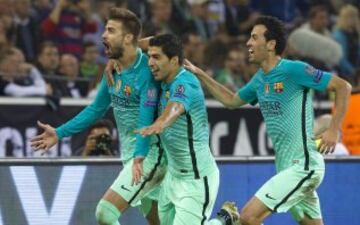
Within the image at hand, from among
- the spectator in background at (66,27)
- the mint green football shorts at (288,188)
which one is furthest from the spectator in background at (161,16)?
the mint green football shorts at (288,188)

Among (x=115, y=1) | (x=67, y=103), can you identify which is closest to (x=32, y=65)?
(x=67, y=103)

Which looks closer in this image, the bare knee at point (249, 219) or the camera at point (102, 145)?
the bare knee at point (249, 219)

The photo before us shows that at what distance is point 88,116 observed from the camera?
11414 millimetres

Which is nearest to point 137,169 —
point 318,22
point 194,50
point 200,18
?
point 194,50

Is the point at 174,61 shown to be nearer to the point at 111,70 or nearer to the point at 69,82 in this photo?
the point at 111,70

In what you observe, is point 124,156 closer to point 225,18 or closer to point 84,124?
point 84,124

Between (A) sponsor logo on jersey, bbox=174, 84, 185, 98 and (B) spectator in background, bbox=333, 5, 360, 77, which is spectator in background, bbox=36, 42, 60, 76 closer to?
(B) spectator in background, bbox=333, 5, 360, 77

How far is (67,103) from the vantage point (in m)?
15.3

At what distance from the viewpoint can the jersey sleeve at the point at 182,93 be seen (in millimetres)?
10289

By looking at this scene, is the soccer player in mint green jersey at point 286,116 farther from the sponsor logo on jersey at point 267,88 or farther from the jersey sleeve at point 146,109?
the jersey sleeve at point 146,109

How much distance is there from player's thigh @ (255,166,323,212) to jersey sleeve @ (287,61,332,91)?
2.31 ft

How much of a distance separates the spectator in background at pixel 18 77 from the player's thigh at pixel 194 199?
485cm

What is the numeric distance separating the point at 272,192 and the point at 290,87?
891mm

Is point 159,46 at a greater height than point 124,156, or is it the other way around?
point 159,46
